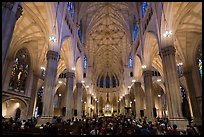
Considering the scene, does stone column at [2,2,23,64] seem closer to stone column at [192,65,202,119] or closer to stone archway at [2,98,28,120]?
stone archway at [2,98,28,120]

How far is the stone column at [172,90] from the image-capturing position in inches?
427

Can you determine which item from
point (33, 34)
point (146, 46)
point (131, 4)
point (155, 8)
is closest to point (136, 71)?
point (146, 46)

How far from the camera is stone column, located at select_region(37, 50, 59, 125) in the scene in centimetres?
1197

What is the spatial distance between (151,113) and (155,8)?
12.6 meters

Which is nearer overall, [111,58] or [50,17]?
[50,17]

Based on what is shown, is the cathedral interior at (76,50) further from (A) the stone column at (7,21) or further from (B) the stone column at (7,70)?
(B) the stone column at (7,70)

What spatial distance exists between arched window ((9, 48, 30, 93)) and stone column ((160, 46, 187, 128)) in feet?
66.1

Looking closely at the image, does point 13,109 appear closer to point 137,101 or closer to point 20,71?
point 20,71

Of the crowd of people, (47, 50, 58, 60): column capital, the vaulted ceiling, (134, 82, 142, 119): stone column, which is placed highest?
the vaulted ceiling

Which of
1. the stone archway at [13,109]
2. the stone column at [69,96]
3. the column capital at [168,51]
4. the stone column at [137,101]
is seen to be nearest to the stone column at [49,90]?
the stone column at [69,96]

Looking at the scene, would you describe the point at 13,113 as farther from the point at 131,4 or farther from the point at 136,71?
the point at 131,4

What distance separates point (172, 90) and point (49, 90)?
1084 cm

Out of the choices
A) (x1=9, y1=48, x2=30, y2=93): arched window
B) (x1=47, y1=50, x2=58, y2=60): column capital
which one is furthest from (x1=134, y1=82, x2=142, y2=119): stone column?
(x1=9, y1=48, x2=30, y2=93): arched window

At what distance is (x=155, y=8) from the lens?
14906 millimetres
